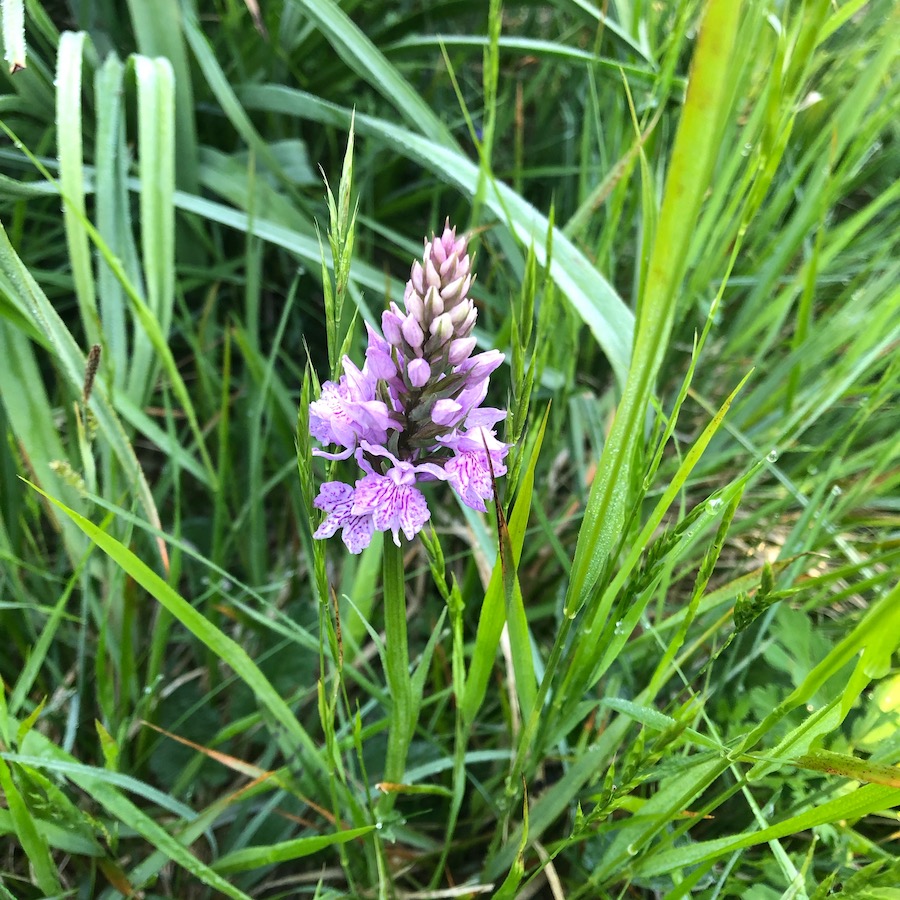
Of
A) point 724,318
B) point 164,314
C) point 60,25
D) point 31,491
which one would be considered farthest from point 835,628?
point 60,25

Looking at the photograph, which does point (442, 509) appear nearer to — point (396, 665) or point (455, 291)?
point (396, 665)

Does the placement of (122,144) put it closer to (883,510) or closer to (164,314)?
(164,314)

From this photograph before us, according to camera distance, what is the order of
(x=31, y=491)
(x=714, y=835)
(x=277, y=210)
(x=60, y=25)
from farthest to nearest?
(x=60, y=25), (x=277, y=210), (x=31, y=491), (x=714, y=835)

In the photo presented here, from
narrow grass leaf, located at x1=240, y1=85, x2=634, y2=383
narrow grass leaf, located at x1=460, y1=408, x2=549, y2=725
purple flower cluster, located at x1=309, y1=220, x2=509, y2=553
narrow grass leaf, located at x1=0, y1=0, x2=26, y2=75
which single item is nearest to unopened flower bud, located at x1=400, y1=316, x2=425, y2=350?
purple flower cluster, located at x1=309, y1=220, x2=509, y2=553

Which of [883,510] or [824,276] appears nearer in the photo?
[883,510]

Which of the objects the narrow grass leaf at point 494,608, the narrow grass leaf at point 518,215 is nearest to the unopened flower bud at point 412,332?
the narrow grass leaf at point 494,608

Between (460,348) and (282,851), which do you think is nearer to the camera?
(460,348)

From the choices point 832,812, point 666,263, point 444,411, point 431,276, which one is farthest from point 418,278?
point 832,812

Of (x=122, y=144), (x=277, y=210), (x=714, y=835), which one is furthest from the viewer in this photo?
(x=277, y=210)
